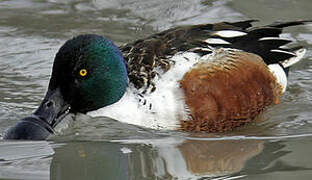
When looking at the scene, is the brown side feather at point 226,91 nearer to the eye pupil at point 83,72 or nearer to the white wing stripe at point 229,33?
the white wing stripe at point 229,33

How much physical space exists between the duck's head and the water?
0.15 metres

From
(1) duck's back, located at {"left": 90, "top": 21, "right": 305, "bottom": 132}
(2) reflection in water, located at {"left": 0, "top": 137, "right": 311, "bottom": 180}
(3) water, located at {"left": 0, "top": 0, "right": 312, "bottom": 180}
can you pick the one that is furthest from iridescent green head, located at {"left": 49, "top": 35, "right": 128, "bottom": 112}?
(2) reflection in water, located at {"left": 0, "top": 137, "right": 311, "bottom": 180}

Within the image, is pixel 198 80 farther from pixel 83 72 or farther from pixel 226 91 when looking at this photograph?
pixel 83 72

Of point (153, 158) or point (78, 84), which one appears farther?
point (78, 84)

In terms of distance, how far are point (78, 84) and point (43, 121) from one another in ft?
1.30

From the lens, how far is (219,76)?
5.65 m

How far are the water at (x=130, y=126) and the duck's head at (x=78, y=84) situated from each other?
15 centimetres

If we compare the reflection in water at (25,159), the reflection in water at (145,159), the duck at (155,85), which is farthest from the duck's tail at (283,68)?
the reflection in water at (25,159)

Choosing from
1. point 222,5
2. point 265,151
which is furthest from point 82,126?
point 222,5

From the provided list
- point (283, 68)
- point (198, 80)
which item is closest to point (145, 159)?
point (198, 80)

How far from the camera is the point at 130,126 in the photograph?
5.48 m

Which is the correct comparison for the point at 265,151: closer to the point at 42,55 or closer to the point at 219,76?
the point at 219,76

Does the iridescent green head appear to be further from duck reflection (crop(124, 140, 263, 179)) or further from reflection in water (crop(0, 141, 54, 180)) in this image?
duck reflection (crop(124, 140, 263, 179))

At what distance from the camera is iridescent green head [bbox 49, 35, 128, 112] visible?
5.18m
